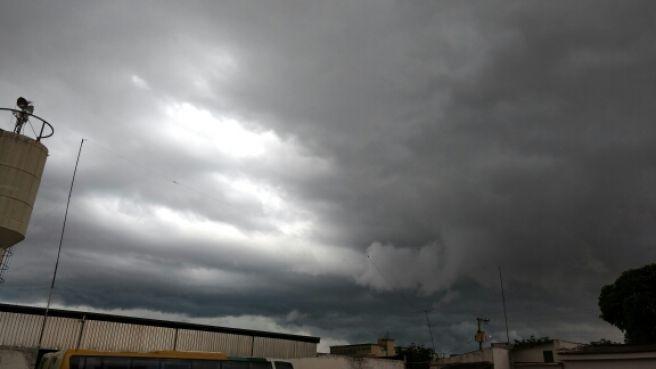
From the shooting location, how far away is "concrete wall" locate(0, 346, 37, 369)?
85.5ft

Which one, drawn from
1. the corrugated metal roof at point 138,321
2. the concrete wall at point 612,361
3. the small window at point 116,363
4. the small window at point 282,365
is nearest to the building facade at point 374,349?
the corrugated metal roof at point 138,321

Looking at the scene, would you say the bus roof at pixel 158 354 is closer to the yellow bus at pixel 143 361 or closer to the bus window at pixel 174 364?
the yellow bus at pixel 143 361

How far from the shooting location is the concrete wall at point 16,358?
2605cm

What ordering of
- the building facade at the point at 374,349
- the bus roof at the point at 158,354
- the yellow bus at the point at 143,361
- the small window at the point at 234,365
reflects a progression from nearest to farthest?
the yellow bus at the point at 143,361
the bus roof at the point at 158,354
the small window at the point at 234,365
the building facade at the point at 374,349

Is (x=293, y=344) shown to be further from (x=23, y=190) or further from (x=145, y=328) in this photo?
(x=23, y=190)

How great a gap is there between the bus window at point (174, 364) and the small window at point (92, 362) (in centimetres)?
286

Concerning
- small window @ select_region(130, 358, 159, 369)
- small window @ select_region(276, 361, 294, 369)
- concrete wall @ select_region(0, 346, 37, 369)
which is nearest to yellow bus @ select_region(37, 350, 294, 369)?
small window @ select_region(130, 358, 159, 369)

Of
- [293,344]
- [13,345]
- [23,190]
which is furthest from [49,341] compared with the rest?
[293,344]

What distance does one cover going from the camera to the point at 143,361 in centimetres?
2223

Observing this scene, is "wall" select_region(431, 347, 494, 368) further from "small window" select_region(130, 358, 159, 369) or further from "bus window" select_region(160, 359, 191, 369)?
"small window" select_region(130, 358, 159, 369)

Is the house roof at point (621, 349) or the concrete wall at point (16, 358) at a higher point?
the house roof at point (621, 349)

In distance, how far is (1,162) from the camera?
88.5 feet

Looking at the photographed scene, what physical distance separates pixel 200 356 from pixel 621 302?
5912 cm

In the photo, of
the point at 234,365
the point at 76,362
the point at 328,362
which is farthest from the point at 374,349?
the point at 76,362
